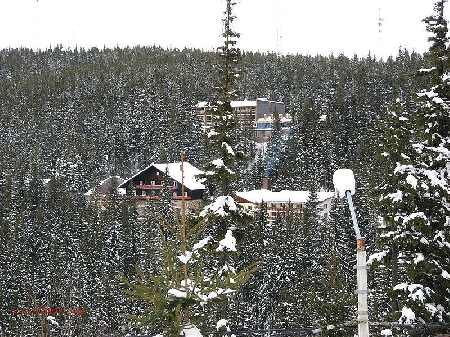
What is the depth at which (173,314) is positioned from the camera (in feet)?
24.2

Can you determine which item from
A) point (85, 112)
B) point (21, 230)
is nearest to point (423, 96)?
point (21, 230)

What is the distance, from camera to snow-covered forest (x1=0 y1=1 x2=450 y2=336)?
16.5m

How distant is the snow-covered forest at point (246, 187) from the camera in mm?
16531

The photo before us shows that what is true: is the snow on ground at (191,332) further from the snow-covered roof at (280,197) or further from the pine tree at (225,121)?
the snow-covered roof at (280,197)

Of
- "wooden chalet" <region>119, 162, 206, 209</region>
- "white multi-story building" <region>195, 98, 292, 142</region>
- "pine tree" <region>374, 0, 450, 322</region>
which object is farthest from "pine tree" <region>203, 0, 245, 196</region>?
"white multi-story building" <region>195, 98, 292, 142</region>

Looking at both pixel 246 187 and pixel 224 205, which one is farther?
pixel 246 187

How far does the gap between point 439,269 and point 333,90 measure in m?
113

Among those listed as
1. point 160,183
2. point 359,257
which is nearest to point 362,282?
point 359,257

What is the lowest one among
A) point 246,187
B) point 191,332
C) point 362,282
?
point 191,332

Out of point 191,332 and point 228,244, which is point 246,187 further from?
→ point 191,332

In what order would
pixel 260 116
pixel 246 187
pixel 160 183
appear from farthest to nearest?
pixel 260 116
pixel 246 187
pixel 160 183

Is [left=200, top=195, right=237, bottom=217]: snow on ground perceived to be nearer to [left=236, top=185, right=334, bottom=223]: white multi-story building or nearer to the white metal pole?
the white metal pole

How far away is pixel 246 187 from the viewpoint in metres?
90.3

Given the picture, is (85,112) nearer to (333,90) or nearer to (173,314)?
(333,90)
